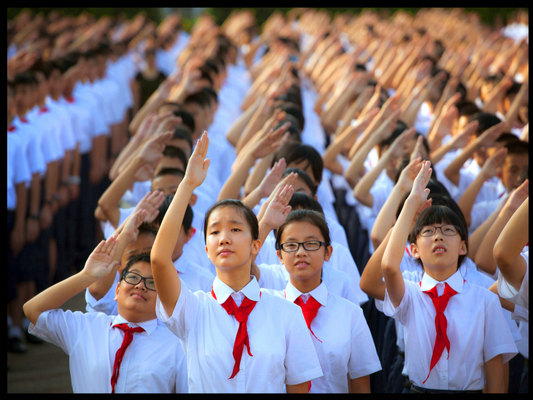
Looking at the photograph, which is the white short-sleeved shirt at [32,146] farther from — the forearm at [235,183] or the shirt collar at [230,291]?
the shirt collar at [230,291]

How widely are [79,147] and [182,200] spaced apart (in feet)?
15.3

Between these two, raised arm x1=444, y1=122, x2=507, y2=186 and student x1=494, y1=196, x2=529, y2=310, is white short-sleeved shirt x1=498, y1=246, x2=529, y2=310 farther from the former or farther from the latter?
raised arm x1=444, y1=122, x2=507, y2=186

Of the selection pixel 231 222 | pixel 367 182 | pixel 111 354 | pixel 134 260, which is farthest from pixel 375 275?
pixel 367 182

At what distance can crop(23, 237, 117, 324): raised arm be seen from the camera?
283 centimetres

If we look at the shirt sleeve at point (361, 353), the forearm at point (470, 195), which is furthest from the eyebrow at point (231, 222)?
the forearm at point (470, 195)

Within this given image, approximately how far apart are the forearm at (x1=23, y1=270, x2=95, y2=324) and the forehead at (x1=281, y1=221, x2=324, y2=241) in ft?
2.47

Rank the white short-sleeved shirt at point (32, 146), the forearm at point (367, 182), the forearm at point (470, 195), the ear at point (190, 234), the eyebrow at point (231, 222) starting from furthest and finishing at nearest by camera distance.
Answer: the white short-sleeved shirt at point (32, 146) → the forearm at point (367, 182) → the forearm at point (470, 195) → the ear at point (190, 234) → the eyebrow at point (231, 222)

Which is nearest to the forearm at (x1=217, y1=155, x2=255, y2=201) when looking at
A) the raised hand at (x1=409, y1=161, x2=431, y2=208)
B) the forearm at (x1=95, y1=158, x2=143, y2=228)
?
the forearm at (x1=95, y1=158, x2=143, y2=228)

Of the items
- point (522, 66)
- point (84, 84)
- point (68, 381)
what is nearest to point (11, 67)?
point (84, 84)

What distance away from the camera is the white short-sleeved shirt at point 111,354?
283 centimetres

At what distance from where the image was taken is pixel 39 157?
5.58 m

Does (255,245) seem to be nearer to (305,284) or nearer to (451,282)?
(305,284)

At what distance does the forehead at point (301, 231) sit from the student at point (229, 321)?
0.31m

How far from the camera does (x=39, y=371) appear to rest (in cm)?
A: 472
